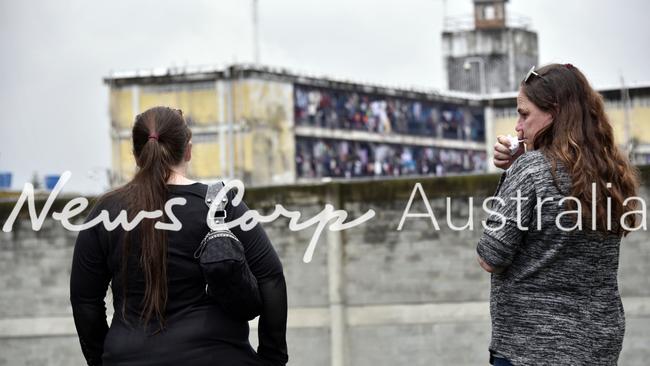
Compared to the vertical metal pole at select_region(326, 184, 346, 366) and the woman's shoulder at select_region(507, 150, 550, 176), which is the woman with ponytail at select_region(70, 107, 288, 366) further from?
the vertical metal pole at select_region(326, 184, 346, 366)

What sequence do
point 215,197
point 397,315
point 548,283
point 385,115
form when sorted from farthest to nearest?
point 385,115 → point 397,315 → point 215,197 → point 548,283

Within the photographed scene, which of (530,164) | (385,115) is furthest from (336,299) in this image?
(385,115)

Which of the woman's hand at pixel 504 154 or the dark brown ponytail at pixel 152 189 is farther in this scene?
the woman's hand at pixel 504 154

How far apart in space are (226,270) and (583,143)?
114 centimetres

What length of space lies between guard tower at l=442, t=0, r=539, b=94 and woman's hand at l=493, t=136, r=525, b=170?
53378 mm

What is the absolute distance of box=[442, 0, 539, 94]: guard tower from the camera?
2243 inches

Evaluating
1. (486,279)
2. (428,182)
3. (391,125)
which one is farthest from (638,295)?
(391,125)

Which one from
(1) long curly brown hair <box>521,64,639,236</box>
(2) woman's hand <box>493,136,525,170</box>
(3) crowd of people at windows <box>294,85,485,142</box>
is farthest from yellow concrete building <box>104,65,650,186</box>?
(1) long curly brown hair <box>521,64,639,236</box>

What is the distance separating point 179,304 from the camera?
377 centimetres

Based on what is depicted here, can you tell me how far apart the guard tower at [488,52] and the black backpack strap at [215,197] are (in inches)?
2110

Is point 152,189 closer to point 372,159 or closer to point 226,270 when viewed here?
point 226,270

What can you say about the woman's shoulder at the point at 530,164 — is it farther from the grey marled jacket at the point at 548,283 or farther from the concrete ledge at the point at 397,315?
the concrete ledge at the point at 397,315

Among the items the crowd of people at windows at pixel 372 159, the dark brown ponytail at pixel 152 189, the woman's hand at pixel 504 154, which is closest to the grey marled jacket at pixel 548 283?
the woman's hand at pixel 504 154

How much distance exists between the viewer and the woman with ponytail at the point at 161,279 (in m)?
3.75
